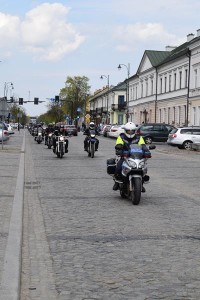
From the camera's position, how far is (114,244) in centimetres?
673

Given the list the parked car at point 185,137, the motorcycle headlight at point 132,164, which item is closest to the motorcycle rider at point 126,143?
the motorcycle headlight at point 132,164

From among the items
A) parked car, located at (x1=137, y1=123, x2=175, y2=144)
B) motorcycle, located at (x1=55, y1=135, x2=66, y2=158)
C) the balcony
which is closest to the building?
the balcony

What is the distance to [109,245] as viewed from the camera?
6.67 meters

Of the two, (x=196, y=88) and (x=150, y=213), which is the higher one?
(x=196, y=88)

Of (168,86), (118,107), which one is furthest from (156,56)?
(118,107)

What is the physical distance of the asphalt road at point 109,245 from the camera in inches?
195

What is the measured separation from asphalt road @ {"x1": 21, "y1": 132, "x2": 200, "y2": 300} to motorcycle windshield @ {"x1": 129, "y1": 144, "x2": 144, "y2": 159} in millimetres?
969

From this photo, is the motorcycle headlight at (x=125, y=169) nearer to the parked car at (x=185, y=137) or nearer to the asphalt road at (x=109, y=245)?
the asphalt road at (x=109, y=245)

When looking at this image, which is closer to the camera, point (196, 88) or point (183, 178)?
point (183, 178)

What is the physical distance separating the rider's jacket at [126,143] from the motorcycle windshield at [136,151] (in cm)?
12

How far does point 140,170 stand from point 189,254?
426cm

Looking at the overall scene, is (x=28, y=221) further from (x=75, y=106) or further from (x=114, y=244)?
(x=75, y=106)

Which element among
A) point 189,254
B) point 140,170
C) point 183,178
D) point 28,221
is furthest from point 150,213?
point 183,178

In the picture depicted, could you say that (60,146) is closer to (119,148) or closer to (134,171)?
(119,148)
